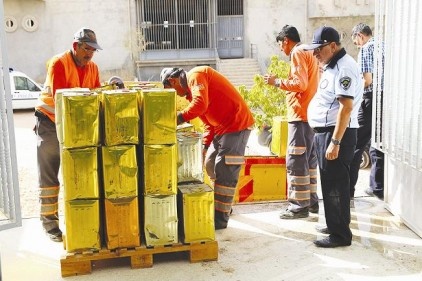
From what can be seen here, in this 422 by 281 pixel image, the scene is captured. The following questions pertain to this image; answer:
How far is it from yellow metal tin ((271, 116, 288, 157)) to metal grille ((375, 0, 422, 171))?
1.17 m

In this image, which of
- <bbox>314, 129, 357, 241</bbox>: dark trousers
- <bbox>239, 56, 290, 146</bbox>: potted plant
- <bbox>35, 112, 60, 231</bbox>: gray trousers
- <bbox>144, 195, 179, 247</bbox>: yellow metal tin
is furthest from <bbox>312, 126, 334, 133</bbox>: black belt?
<bbox>239, 56, 290, 146</bbox>: potted plant

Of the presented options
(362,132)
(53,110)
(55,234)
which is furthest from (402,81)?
(55,234)

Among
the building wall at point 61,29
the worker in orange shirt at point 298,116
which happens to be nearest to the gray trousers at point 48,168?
the worker in orange shirt at point 298,116

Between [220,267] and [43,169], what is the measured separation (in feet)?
6.75

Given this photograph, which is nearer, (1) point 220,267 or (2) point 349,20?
(1) point 220,267

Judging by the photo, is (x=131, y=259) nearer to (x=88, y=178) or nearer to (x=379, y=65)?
(x=88, y=178)

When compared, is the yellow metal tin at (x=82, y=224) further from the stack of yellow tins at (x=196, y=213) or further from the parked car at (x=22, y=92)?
the parked car at (x=22, y=92)

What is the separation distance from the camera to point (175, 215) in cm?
417

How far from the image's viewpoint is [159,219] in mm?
4133

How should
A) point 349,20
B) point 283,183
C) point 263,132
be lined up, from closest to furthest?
1. point 283,183
2. point 263,132
3. point 349,20

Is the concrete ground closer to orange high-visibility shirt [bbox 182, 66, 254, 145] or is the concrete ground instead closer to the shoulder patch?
orange high-visibility shirt [bbox 182, 66, 254, 145]

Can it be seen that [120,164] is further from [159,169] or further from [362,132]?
[362,132]

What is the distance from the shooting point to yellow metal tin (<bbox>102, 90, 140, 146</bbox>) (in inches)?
154

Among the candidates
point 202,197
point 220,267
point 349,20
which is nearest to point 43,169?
point 202,197
